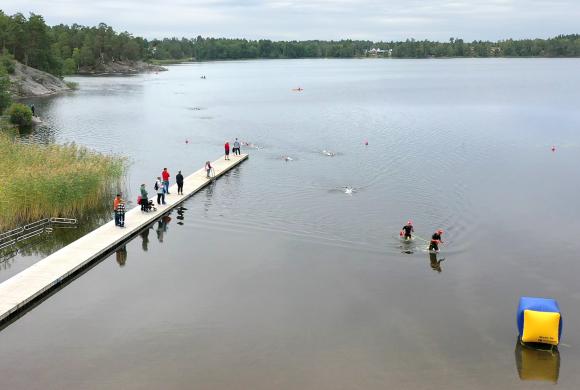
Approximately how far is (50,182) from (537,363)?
84.8ft

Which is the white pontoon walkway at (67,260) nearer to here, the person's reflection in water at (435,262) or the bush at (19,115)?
the person's reflection in water at (435,262)

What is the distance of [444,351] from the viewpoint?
821 inches

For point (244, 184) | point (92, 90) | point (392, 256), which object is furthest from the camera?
point (92, 90)

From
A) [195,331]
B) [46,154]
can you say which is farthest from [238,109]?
[195,331]

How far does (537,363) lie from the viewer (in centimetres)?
2023

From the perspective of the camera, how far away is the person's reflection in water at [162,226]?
108ft

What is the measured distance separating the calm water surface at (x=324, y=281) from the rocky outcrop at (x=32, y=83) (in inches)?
2300

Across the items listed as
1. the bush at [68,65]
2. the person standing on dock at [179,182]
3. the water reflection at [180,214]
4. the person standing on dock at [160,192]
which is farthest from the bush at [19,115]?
the bush at [68,65]

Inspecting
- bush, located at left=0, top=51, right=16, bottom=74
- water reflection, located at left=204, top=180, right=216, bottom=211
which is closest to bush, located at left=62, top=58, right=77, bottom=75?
bush, located at left=0, top=51, right=16, bottom=74

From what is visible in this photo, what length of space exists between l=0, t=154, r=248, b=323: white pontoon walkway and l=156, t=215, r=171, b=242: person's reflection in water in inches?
12.4

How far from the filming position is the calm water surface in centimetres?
1958

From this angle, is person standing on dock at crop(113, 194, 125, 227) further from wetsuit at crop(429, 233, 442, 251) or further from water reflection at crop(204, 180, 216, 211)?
wetsuit at crop(429, 233, 442, 251)

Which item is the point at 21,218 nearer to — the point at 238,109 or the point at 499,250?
the point at 499,250

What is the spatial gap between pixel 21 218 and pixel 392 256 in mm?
19669
